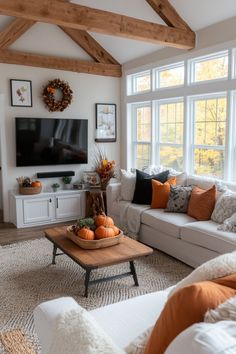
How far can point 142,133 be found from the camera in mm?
6195

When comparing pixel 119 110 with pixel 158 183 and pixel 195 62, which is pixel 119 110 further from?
pixel 158 183

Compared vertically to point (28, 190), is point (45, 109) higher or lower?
higher

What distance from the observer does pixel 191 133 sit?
16.6 ft

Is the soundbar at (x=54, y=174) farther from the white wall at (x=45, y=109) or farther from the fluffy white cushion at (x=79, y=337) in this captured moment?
the fluffy white cushion at (x=79, y=337)

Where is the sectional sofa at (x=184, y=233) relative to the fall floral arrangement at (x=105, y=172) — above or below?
below

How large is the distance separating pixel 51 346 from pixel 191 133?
4116 mm

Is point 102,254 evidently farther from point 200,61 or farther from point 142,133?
point 142,133

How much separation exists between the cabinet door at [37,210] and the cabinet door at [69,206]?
14 centimetres

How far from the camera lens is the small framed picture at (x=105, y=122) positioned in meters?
6.21

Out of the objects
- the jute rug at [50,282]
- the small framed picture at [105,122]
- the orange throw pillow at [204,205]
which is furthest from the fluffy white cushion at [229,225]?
the small framed picture at [105,122]

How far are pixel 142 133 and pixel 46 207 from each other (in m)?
2.19

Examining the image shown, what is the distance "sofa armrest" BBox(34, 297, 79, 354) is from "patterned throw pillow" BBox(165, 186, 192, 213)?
8.76 ft

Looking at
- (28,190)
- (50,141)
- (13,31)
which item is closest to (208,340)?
(28,190)

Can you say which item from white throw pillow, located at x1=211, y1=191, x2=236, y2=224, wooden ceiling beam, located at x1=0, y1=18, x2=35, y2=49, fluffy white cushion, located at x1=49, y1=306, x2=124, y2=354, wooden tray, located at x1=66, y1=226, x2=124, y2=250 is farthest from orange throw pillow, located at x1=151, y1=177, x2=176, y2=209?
wooden ceiling beam, located at x1=0, y1=18, x2=35, y2=49
